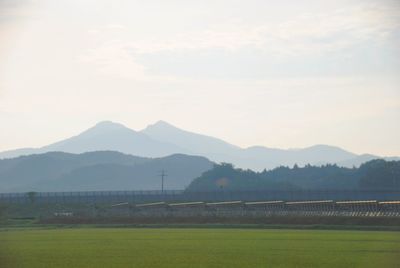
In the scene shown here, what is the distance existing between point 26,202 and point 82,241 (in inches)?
1877

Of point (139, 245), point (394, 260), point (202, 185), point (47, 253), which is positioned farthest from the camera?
point (202, 185)

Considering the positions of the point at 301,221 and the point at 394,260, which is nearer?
the point at 394,260

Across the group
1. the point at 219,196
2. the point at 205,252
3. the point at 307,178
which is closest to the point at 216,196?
the point at 219,196

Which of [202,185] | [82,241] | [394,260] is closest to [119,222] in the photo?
[82,241]

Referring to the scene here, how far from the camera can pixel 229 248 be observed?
30078 millimetres

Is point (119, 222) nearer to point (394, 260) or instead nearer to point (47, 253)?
point (47, 253)

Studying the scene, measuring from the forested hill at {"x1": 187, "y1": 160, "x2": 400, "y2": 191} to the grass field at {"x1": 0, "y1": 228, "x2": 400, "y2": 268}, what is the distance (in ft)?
205

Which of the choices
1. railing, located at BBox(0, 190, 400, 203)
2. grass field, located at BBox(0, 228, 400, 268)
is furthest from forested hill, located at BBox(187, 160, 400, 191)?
grass field, located at BBox(0, 228, 400, 268)

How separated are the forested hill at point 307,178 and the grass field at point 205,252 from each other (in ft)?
205

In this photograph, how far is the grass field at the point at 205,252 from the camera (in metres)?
24.2

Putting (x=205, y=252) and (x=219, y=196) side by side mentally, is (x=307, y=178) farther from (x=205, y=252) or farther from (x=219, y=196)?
(x=205, y=252)

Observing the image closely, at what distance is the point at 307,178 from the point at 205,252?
9614 cm

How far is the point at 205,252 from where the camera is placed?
92.6 ft

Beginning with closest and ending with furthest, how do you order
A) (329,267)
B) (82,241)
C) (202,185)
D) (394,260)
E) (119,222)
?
(329,267), (394,260), (82,241), (119,222), (202,185)
